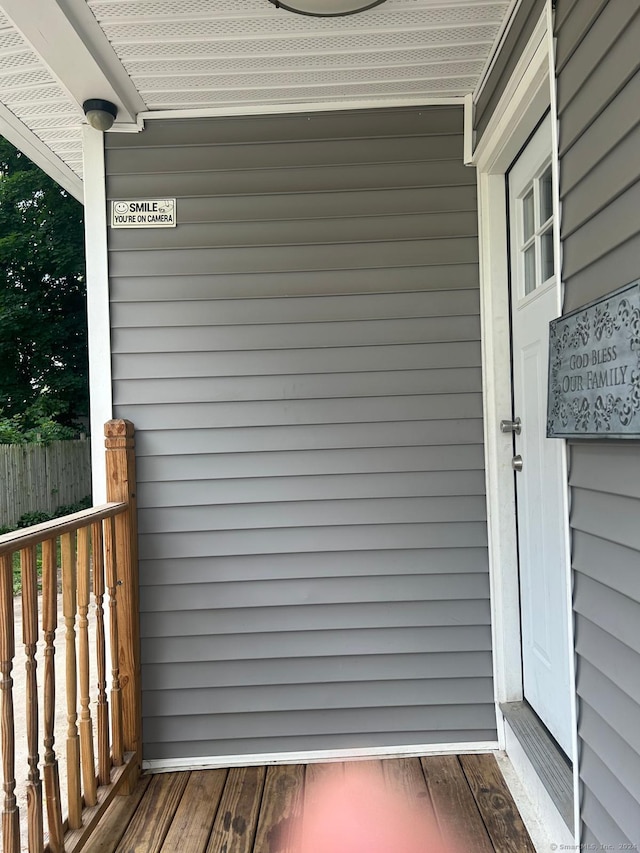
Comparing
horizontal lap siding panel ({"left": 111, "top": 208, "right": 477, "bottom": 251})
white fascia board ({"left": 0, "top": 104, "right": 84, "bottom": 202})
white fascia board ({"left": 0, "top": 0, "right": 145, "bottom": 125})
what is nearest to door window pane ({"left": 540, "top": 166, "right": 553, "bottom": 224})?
horizontal lap siding panel ({"left": 111, "top": 208, "right": 477, "bottom": 251})

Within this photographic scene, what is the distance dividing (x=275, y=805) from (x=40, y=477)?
25.6 ft

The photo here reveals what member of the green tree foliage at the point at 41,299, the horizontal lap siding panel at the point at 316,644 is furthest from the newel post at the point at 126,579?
the green tree foliage at the point at 41,299

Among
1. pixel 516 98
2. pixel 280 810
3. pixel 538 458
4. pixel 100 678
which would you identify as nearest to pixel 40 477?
pixel 100 678

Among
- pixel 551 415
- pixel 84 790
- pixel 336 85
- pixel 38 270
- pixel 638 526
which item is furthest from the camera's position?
pixel 38 270

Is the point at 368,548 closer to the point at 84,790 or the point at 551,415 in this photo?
the point at 551,415

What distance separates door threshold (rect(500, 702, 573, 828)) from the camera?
1.56m

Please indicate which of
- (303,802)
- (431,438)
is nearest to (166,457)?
(431,438)

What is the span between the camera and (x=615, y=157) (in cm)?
115

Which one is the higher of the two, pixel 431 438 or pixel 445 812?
pixel 431 438

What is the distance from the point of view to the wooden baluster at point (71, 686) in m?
1.61

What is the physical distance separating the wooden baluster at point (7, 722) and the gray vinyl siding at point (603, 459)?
1320mm

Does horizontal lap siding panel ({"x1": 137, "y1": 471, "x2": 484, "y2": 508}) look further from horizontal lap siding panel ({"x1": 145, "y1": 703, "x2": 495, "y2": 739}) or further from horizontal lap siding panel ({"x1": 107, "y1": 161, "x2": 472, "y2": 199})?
horizontal lap siding panel ({"x1": 107, "y1": 161, "x2": 472, "y2": 199})

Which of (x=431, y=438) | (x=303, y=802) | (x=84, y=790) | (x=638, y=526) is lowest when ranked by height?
(x=303, y=802)

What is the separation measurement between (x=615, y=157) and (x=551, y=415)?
1.96 feet
